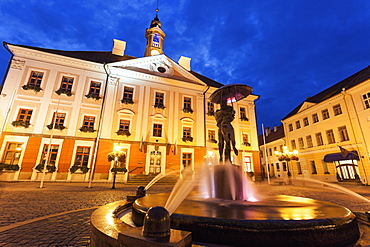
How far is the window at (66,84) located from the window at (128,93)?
5.47m

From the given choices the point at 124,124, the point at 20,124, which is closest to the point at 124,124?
the point at 124,124

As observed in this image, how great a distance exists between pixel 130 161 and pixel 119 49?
17.3 m

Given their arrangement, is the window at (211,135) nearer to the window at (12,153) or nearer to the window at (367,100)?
the window at (367,100)

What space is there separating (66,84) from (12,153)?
Result: 798 cm

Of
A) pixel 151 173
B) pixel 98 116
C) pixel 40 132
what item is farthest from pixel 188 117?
pixel 40 132

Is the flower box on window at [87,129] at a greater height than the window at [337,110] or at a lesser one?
lesser

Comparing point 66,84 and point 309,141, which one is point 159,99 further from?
point 309,141

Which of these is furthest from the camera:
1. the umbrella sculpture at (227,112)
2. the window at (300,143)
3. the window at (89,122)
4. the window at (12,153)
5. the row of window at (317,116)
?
the window at (300,143)

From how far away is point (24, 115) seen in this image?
16.3 m

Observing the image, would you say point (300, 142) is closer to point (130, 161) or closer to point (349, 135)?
point (349, 135)

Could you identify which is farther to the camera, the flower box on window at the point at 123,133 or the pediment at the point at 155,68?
the pediment at the point at 155,68

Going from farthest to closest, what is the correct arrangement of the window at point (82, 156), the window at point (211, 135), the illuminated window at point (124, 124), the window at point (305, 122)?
the window at point (305, 122), the window at point (211, 135), the illuminated window at point (124, 124), the window at point (82, 156)

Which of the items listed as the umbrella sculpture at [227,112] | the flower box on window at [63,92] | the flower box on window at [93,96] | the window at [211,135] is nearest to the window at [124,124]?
the flower box on window at [93,96]

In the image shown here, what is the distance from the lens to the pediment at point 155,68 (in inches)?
811
